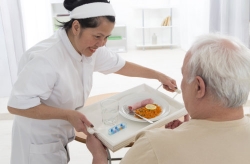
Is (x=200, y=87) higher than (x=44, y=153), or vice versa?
(x=200, y=87)

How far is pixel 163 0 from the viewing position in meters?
5.00

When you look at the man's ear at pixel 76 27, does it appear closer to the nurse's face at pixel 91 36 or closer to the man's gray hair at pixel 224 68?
the nurse's face at pixel 91 36

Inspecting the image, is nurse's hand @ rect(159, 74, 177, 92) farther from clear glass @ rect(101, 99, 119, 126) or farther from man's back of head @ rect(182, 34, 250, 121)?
man's back of head @ rect(182, 34, 250, 121)

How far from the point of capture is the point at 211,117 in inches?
35.2

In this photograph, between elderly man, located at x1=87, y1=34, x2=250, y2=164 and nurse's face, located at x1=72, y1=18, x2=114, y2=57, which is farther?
nurse's face, located at x1=72, y1=18, x2=114, y2=57

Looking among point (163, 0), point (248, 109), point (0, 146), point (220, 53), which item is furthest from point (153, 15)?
point (220, 53)

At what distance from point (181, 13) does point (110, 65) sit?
3781 millimetres

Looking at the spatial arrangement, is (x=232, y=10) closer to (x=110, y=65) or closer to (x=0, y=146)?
(x=110, y=65)

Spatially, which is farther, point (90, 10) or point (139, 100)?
point (139, 100)

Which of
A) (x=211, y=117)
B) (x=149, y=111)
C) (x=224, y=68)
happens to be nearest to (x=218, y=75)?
(x=224, y=68)

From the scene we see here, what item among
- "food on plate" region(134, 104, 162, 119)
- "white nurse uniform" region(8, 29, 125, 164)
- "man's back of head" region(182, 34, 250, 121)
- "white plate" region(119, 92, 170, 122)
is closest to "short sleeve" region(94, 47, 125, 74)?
"white nurse uniform" region(8, 29, 125, 164)

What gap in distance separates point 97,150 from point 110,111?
23 centimetres

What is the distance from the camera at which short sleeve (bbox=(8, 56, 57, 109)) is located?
3.74ft

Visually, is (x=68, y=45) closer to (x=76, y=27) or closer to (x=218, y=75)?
(x=76, y=27)
